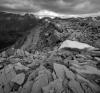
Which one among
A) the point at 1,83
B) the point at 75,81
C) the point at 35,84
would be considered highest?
the point at 75,81

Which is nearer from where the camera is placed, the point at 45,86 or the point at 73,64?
the point at 45,86

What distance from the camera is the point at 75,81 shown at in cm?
839

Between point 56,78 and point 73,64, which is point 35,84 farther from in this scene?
point 73,64

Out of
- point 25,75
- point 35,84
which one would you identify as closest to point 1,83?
point 25,75

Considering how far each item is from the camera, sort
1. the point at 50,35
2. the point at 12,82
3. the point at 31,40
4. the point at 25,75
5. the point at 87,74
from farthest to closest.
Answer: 1. the point at 31,40
2. the point at 50,35
3. the point at 25,75
4. the point at 12,82
5. the point at 87,74

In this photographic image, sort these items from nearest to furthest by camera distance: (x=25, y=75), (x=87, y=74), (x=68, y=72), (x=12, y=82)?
(x=87, y=74) → (x=68, y=72) → (x=12, y=82) → (x=25, y=75)

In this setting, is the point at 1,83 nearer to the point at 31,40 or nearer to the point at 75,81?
the point at 75,81

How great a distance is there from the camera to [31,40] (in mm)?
23578

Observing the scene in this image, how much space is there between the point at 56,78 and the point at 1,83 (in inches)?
271

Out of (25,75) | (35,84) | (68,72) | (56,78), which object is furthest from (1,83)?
(68,72)

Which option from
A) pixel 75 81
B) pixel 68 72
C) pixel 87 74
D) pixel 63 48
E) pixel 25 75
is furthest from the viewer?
pixel 63 48

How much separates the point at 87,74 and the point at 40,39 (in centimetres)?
1577

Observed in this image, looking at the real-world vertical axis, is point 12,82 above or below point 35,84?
below

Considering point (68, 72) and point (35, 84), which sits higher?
point (68, 72)
